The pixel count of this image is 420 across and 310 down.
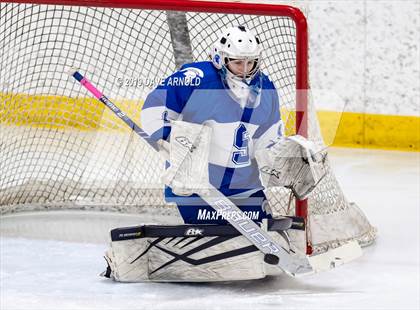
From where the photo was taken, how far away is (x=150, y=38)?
16.9ft

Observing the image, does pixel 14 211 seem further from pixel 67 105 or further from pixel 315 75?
pixel 315 75

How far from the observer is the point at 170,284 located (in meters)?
4.37

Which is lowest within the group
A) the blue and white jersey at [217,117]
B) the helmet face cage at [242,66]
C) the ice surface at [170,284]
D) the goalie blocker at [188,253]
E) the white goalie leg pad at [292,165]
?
the ice surface at [170,284]

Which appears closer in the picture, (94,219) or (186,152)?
(186,152)

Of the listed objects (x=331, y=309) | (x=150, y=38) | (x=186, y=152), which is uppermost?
(x=150, y=38)

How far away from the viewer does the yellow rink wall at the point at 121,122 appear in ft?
15.5

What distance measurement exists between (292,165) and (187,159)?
36cm

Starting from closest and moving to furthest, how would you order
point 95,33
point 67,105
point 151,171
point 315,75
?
1. point 151,171
2. point 95,33
3. point 67,105
4. point 315,75

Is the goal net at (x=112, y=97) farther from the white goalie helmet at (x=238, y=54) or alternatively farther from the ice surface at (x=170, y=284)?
the white goalie helmet at (x=238, y=54)

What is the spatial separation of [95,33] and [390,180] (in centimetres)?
150

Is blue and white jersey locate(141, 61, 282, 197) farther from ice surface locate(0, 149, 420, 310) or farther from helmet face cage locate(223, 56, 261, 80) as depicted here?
ice surface locate(0, 149, 420, 310)

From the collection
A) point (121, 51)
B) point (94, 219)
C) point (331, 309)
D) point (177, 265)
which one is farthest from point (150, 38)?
point (331, 309)

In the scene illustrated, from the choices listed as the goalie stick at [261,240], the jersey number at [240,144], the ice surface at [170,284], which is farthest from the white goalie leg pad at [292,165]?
the ice surface at [170,284]

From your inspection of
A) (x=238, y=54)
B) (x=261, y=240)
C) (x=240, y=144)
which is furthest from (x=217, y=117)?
(x=261, y=240)
